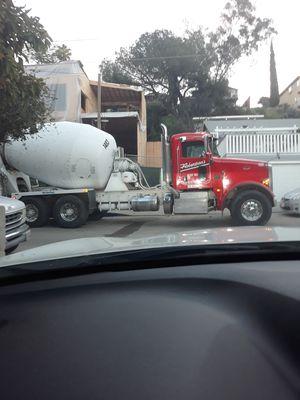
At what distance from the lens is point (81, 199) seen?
1648 centimetres

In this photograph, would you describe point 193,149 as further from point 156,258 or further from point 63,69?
point 63,69

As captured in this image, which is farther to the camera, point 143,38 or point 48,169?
point 143,38

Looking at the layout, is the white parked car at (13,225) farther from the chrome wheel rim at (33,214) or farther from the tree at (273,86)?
the tree at (273,86)

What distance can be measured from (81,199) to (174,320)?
48.8 feet

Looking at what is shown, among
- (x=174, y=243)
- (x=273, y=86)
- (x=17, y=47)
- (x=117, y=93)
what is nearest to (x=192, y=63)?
(x=117, y=93)

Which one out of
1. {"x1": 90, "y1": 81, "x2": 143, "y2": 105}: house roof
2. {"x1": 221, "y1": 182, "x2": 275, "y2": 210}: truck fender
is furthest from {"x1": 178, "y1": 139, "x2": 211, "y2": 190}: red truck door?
{"x1": 90, "y1": 81, "x2": 143, "y2": 105}: house roof

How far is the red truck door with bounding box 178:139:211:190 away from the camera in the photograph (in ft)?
50.6

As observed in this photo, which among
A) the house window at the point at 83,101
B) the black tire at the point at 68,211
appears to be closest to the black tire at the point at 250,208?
the black tire at the point at 68,211

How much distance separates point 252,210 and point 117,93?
70.8 feet

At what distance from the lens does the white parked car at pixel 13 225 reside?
8.49 metres

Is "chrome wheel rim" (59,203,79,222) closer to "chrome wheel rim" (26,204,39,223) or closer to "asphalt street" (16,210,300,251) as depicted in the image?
"asphalt street" (16,210,300,251)

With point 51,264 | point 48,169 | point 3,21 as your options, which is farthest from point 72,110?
point 51,264

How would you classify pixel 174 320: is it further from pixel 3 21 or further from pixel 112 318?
pixel 3 21

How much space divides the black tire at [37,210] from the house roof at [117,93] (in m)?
18.0
